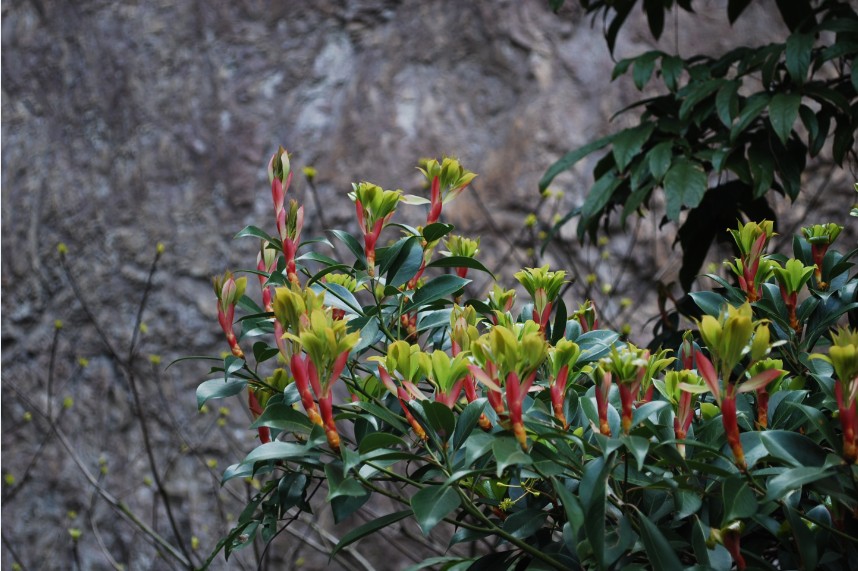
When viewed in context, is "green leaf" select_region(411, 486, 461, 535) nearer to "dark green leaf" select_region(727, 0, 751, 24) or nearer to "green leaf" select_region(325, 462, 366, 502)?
"green leaf" select_region(325, 462, 366, 502)

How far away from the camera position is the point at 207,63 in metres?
2.80

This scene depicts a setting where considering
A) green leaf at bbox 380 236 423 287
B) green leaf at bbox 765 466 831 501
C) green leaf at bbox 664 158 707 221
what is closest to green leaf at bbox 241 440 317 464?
green leaf at bbox 380 236 423 287

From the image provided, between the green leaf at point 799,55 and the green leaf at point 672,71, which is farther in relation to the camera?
the green leaf at point 672,71

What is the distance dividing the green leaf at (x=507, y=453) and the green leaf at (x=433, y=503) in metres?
0.06

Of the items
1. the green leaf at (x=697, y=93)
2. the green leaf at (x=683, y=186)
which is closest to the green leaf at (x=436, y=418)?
the green leaf at (x=683, y=186)

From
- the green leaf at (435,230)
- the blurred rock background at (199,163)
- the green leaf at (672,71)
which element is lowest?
the blurred rock background at (199,163)

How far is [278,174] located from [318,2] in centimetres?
219

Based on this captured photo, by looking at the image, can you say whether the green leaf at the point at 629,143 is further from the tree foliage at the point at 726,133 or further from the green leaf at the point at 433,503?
the green leaf at the point at 433,503

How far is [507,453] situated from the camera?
565 mm

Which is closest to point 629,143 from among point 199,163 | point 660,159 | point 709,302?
point 660,159

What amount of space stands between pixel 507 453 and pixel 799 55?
3.27ft

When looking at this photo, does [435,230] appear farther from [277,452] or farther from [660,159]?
[660,159]

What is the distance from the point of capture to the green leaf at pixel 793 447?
594mm

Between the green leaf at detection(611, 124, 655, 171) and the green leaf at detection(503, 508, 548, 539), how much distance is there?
742 mm
